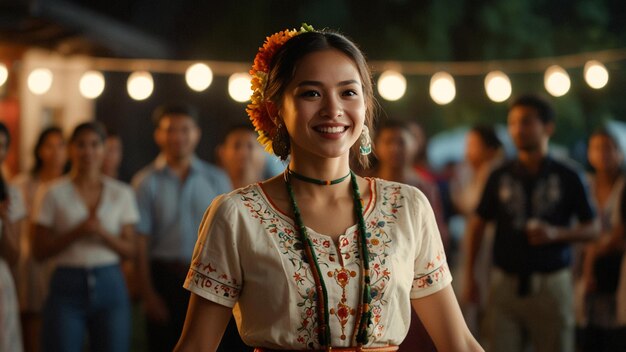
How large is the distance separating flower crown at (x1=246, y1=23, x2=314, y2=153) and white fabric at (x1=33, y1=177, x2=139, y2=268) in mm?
3030

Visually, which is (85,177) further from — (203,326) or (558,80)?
(558,80)

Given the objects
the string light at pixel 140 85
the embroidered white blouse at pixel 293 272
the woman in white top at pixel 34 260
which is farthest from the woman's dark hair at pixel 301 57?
the string light at pixel 140 85

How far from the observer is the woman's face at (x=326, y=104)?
2340 millimetres

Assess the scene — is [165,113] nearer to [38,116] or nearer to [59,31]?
[59,31]

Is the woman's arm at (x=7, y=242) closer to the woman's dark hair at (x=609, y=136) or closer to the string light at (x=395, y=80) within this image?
the string light at (x=395, y=80)

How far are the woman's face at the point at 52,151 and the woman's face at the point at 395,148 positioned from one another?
221cm

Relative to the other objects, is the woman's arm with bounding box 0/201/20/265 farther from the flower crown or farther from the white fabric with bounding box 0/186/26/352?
the flower crown

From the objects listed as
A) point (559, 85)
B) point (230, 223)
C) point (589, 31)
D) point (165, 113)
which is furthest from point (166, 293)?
point (589, 31)

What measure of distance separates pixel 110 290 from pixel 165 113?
1.24m

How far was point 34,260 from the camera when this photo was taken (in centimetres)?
577

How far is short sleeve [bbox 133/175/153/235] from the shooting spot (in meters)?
5.93

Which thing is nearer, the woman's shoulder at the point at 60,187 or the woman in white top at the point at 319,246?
the woman in white top at the point at 319,246

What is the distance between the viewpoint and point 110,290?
540cm

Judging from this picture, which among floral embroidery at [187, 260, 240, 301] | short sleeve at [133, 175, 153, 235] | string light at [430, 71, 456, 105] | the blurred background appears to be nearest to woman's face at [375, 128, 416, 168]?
short sleeve at [133, 175, 153, 235]
